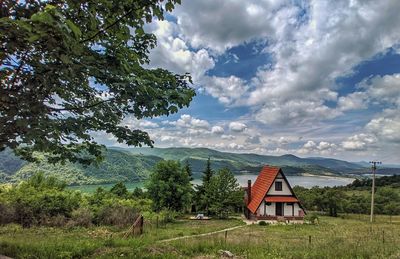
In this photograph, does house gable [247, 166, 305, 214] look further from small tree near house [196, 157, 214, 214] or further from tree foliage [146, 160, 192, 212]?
tree foliage [146, 160, 192, 212]

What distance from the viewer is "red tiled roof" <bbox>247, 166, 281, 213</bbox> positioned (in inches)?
1656

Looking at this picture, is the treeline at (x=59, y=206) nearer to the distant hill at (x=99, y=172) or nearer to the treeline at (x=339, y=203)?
the treeline at (x=339, y=203)

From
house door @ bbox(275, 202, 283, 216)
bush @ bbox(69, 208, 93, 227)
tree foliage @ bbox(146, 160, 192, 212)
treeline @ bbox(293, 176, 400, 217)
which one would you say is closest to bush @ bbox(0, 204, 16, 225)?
bush @ bbox(69, 208, 93, 227)

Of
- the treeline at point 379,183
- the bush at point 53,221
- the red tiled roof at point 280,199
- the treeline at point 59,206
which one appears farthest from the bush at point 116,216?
the treeline at point 379,183

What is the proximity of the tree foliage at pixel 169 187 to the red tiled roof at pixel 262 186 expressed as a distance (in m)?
9.15

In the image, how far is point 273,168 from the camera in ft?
146

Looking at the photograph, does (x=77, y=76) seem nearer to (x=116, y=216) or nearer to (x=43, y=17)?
(x=43, y=17)

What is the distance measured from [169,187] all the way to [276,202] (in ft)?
47.5

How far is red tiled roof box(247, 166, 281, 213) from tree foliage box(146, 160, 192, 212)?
9154 millimetres

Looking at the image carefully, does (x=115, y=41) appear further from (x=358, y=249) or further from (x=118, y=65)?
(x=358, y=249)

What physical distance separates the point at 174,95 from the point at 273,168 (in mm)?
41620

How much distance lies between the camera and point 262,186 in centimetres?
4441

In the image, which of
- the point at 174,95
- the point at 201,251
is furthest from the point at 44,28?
the point at 201,251

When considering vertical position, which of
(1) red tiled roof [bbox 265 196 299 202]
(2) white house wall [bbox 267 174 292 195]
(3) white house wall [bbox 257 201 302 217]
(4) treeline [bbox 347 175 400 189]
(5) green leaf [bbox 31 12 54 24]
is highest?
(4) treeline [bbox 347 175 400 189]
